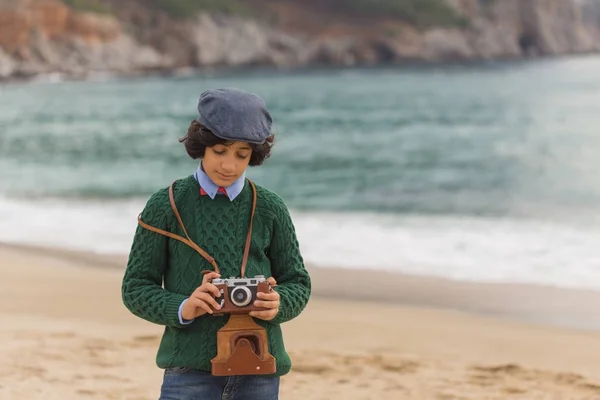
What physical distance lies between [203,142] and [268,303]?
0.46 metres

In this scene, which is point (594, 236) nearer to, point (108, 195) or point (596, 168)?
point (108, 195)

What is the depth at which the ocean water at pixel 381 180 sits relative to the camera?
996 cm

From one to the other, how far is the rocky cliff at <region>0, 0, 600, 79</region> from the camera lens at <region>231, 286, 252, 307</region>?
96.8 metres

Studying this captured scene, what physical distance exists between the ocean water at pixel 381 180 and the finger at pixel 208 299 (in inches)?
247

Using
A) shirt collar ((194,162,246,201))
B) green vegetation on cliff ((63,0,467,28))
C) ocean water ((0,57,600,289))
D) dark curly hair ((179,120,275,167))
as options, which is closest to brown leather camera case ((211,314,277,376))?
shirt collar ((194,162,246,201))

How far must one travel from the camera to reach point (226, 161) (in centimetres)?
250

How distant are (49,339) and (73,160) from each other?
62.1 ft

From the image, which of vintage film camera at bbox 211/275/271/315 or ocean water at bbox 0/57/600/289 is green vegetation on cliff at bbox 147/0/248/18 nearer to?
ocean water at bbox 0/57/600/289

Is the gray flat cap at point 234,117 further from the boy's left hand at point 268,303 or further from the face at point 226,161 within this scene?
the boy's left hand at point 268,303

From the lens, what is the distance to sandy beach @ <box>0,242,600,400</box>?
5078 mm

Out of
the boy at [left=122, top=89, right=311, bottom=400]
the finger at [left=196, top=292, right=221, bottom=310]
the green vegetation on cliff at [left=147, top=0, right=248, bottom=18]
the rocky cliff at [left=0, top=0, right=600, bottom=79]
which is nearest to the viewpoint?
the finger at [left=196, top=292, right=221, bottom=310]

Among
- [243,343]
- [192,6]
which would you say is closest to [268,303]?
[243,343]

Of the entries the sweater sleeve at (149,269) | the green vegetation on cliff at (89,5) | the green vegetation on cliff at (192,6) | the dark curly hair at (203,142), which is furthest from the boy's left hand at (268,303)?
the green vegetation on cliff at (192,6)

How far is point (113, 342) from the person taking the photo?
5.93 meters
